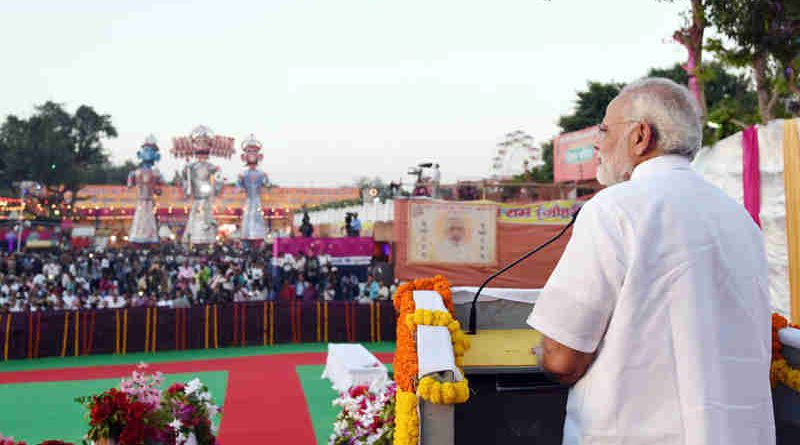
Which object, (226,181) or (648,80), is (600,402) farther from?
(226,181)

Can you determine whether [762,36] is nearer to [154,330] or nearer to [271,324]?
[271,324]

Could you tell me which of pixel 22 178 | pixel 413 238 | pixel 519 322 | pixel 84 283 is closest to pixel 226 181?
pixel 84 283

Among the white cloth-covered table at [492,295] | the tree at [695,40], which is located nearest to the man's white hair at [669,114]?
the white cloth-covered table at [492,295]

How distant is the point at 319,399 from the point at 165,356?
205 inches

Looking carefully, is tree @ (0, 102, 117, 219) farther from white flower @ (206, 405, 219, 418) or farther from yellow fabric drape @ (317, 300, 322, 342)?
white flower @ (206, 405, 219, 418)

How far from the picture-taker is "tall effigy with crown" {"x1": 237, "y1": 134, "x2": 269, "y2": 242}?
23.0 meters

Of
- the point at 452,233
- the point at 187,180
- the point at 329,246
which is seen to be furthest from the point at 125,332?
the point at 187,180

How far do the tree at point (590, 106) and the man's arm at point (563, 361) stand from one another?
2824 centimetres

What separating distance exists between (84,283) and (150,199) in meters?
7.31

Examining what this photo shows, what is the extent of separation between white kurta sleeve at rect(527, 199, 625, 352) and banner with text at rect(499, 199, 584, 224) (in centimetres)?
1456

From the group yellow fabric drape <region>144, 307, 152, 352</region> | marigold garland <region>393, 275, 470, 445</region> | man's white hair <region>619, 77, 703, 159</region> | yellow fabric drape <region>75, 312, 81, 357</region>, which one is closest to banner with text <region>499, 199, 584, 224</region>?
yellow fabric drape <region>144, 307, 152, 352</region>

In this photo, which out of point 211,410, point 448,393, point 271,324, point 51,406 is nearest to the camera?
point 448,393

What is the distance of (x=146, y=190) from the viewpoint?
77.0 feet

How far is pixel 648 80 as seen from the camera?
Answer: 170 centimetres
